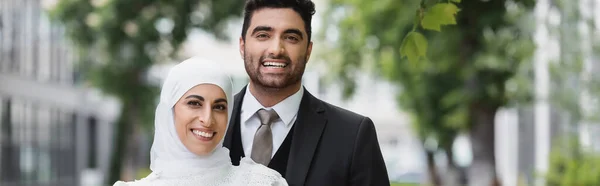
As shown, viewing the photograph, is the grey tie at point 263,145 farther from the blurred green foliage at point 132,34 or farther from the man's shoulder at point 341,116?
the blurred green foliage at point 132,34

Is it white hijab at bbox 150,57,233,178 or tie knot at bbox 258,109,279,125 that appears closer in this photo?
white hijab at bbox 150,57,233,178

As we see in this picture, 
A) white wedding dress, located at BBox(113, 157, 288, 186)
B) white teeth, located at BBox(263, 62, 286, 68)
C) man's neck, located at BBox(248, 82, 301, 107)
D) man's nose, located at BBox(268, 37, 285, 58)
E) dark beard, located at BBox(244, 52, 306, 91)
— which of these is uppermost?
man's nose, located at BBox(268, 37, 285, 58)

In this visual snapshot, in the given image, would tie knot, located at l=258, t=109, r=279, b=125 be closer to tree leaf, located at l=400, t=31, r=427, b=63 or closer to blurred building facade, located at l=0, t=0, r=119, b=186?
tree leaf, located at l=400, t=31, r=427, b=63

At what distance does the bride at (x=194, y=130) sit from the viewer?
2.98 meters

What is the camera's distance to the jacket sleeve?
10.9 ft

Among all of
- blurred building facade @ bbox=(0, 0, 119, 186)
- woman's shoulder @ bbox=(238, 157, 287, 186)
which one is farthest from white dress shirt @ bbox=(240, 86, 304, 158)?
blurred building facade @ bbox=(0, 0, 119, 186)

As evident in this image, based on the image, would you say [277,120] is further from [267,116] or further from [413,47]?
[413,47]


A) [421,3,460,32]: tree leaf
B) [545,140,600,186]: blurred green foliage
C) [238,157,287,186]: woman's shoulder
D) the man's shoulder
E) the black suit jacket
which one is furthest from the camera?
[545,140,600,186]: blurred green foliage

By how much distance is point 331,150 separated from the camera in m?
3.39

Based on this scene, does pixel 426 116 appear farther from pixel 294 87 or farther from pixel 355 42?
pixel 294 87

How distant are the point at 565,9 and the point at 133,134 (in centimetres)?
1295

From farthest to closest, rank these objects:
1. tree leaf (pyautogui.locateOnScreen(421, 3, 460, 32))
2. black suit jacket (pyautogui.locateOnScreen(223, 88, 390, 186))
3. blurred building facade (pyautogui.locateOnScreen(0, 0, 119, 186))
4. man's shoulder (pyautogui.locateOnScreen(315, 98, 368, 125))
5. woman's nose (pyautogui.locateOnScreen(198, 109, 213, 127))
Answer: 1. blurred building facade (pyautogui.locateOnScreen(0, 0, 119, 186))
2. tree leaf (pyautogui.locateOnScreen(421, 3, 460, 32))
3. man's shoulder (pyautogui.locateOnScreen(315, 98, 368, 125))
4. black suit jacket (pyautogui.locateOnScreen(223, 88, 390, 186))
5. woman's nose (pyautogui.locateOnScreen(198, 109, 213, 127))

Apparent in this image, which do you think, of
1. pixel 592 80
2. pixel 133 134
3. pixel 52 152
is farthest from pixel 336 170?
pixel 52 152

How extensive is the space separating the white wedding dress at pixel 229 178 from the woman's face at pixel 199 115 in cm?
9
